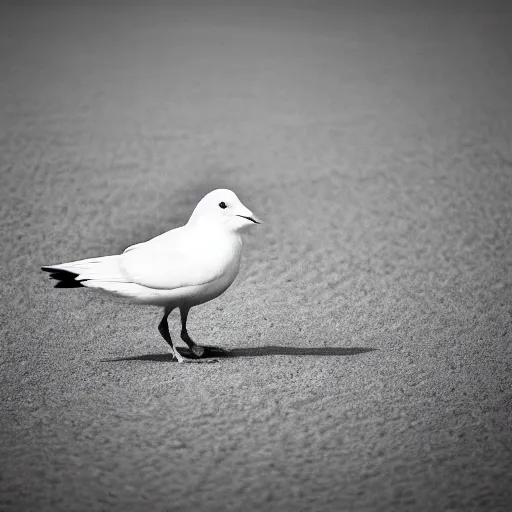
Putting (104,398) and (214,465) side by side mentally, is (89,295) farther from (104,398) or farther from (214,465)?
(214,465)

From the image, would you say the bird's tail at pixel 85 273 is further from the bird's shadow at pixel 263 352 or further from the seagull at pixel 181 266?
the bird's shadow at pixel 263 352

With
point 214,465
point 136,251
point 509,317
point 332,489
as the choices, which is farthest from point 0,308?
point 509,317

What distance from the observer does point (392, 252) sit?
8.33ft

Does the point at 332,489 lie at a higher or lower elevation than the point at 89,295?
lower

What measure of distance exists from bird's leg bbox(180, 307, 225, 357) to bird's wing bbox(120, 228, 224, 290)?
0.36 ft

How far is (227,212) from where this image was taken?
1.88m

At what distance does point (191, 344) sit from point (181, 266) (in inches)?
9.0

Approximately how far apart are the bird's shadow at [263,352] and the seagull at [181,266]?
0.18 m

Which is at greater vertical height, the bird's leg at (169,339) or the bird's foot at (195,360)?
the bird's leg at (169,339)

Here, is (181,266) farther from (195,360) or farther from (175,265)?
(195,360)

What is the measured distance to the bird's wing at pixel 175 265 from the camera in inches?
72.7

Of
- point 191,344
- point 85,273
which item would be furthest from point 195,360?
point 85,273

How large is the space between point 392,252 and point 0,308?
109 cm

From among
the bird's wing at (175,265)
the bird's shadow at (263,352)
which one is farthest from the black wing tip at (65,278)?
the bird's shadow at (263,352)
